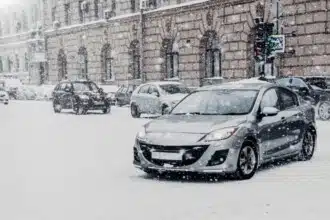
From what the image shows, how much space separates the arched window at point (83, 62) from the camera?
44312mm

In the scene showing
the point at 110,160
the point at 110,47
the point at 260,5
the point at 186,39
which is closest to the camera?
the point at 110,160

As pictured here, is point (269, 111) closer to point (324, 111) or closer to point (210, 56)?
point (324, 111)

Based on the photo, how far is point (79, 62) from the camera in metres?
44.7

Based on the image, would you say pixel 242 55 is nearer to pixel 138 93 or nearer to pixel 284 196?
pixel 138 93

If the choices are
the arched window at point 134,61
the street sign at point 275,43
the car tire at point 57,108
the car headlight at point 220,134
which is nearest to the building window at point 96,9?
the arched window at point 134,61

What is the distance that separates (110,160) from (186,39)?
71.9 ft

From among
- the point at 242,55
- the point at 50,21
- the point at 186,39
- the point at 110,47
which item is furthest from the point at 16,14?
the point at 242,55

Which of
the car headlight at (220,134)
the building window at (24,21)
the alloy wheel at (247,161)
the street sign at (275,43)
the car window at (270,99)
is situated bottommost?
the alloy wheel at (247,161)

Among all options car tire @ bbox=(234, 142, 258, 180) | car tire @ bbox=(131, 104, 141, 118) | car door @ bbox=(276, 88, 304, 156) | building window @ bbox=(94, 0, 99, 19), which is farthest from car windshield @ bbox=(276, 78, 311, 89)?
building window @ bbox=(94, 0, 99, 19)

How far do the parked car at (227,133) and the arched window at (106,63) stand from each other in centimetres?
3074

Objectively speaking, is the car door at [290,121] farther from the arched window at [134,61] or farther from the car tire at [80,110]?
the arched window at [134,61]

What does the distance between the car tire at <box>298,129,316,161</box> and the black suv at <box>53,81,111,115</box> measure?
55.9 feet

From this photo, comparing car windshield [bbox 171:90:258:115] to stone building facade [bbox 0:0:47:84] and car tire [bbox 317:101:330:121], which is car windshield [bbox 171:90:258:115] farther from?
stone building facade [bbox 0:0:47:84]

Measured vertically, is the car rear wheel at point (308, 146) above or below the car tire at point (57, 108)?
above
